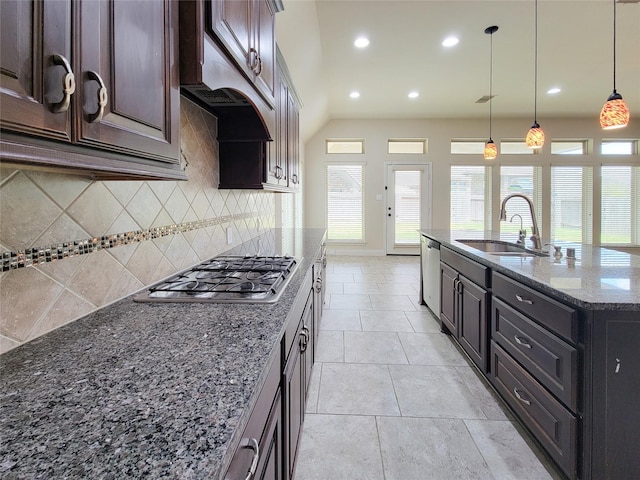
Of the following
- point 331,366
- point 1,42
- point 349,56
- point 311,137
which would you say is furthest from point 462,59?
point 1,42

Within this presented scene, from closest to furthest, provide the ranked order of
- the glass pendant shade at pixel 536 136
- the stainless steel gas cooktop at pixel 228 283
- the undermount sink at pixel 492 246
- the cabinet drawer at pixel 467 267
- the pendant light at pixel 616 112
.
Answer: the stainless steel gas cooktop at pixel 228 283
the cabinet drawer at pixel 467 267
the pendant light at pixel 616 112
the undermount sink at pixel 492 246
the glass pendant shade at pixel 536 136

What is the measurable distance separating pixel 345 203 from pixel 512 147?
3921 millimetres

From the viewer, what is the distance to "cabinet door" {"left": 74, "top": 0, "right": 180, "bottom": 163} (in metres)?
0.59

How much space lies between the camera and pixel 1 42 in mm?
458

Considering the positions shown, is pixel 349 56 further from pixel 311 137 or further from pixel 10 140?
pixel 10 140

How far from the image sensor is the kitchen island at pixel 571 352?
1208 millimetres

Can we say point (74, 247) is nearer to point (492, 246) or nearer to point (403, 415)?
point (403, 415)

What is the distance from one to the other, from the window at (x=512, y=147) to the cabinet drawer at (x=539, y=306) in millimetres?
6725

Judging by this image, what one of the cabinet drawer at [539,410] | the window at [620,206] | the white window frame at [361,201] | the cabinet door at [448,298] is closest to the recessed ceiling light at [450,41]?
the cabinet door at [448,298]

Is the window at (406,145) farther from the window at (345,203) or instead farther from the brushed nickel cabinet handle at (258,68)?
the brushed nickel cabinet handle at (258,68)

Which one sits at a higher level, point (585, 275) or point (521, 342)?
point (585, 275)

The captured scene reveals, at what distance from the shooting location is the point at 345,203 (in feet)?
25.4

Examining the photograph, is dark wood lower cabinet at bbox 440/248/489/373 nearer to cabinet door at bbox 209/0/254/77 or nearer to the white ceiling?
cabinet door at bbox 209/0/254/77

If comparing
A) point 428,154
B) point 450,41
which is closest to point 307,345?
point 450,41
